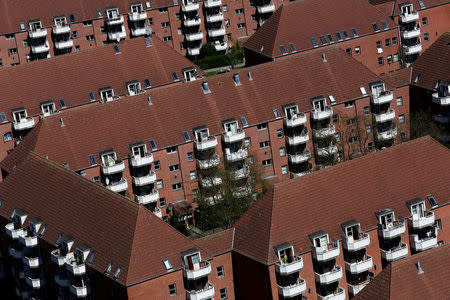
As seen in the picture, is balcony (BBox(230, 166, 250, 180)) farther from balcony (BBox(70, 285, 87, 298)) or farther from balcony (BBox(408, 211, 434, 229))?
balcony (BBox(70, 285, 87, 298))

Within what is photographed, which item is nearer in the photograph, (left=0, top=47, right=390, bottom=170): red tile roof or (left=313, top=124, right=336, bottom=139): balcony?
(left=0, top=47, right=390, bottom=170): red tile roof

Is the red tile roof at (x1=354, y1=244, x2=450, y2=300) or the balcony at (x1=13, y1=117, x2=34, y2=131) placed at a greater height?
the balcony at (x1=13, y1=117, x2=34, y2=131)

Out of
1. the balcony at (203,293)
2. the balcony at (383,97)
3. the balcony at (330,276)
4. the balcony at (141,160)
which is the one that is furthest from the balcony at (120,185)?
the balcony at (330,276)

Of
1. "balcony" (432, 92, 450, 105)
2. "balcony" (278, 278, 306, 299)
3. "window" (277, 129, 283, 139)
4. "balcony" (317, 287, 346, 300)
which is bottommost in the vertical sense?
"balcony" (317, 287, 346, 300)

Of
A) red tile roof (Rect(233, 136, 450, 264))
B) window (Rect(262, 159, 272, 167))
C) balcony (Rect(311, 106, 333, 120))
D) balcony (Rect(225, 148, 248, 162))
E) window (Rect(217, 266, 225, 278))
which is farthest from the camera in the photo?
window (Rect(262, 159, 272, 167))

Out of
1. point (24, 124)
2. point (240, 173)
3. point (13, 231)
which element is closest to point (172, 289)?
point (13, 231)

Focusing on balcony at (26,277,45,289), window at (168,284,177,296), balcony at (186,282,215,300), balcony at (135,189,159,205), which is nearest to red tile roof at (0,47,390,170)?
balcony at (135,189,159,205)

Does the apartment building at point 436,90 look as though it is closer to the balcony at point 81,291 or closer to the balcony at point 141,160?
the balcony at point 141,160

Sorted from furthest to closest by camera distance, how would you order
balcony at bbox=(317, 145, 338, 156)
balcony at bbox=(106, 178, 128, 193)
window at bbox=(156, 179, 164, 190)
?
balcony at bbox=(317, 145, 338, 156), window at bbox=(156, 179, 164, 190), balcony at bbox=(106, 178, 128, 193)
